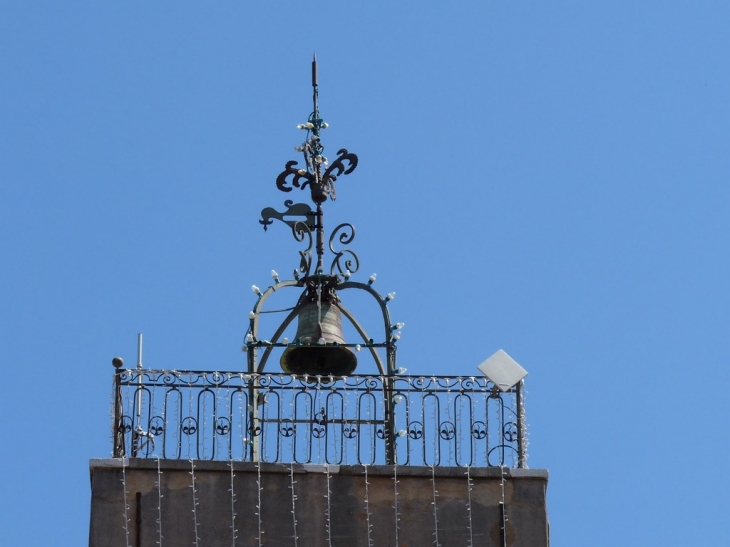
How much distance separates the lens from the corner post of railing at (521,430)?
1756 cm

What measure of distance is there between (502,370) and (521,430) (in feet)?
1.72

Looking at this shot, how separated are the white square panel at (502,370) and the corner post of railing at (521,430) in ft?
0.22

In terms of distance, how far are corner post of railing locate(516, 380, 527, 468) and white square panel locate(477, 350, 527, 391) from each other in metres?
0.07

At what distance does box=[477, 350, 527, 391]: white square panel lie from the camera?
17844 millimetres

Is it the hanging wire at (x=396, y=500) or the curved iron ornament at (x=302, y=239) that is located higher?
the curved iron ornament at (x=302, y=239)

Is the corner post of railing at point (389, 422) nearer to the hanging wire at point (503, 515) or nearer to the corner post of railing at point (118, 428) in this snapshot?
the hanging wire at point (503, 515)

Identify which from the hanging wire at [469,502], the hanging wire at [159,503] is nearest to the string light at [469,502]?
the hanging wire at [469,502]

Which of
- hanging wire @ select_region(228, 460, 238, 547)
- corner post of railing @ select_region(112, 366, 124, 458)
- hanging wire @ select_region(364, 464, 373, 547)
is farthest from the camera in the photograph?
corner post of railing @ select_region(112, 366, 124, 458)

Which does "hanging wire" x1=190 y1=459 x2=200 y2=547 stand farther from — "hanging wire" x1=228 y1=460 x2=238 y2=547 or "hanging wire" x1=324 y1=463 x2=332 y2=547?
"hanging wire" x1=324 y1=463 x2=332 y2=547

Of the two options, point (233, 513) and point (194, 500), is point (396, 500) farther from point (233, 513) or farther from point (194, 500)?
point (194, 500)

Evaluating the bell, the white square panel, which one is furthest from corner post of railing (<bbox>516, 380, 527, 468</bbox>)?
the bell

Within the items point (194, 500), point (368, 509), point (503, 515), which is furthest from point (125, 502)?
point (503, 515)

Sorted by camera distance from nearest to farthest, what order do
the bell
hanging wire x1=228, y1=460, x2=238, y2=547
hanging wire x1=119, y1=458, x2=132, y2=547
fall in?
hanging wire x1=119, y1=458, x2=132, y2=547, hanging wire x1=228, y1=460, x2=238, y2=547, the bell

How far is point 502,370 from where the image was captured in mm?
A: 17906
